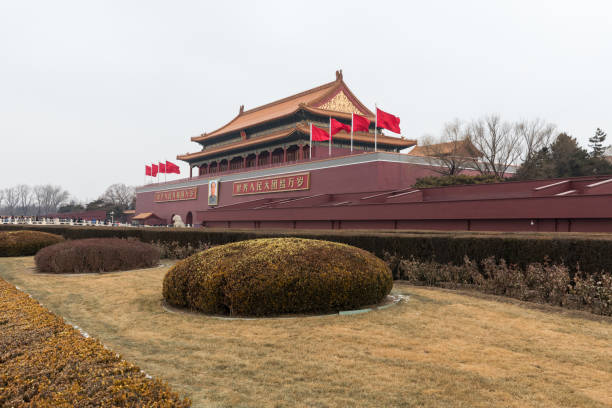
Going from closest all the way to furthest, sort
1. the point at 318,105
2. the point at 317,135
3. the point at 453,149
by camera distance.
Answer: the point at 453,149 < the point at 317,135 < the point at 318,105

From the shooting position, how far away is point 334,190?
1257 inches

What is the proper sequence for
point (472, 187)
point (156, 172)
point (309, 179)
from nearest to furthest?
point (472, 187) → point (309, 179) → point (156, 172)

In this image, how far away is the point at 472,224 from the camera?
635 inches

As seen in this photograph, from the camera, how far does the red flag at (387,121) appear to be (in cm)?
2897

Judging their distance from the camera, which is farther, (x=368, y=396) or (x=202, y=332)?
(x=202, y=332)

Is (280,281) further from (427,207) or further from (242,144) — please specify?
(242,144)

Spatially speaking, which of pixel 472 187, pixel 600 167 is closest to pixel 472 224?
pixel 472 187

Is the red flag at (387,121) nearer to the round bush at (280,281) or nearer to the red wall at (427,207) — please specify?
the red wall at (427,207)

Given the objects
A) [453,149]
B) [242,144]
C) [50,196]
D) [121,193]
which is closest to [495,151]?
[453,149]

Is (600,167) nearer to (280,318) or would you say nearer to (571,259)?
(571,259)

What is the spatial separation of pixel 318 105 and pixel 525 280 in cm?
3658

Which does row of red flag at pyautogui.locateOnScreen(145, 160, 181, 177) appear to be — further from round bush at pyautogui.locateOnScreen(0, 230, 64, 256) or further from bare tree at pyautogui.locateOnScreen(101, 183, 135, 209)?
bare tree at pyautogui.locateOnScreen(101, 183, 135, 209)

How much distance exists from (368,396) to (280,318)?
2.80m

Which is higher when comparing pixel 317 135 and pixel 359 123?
pixel 359 123
